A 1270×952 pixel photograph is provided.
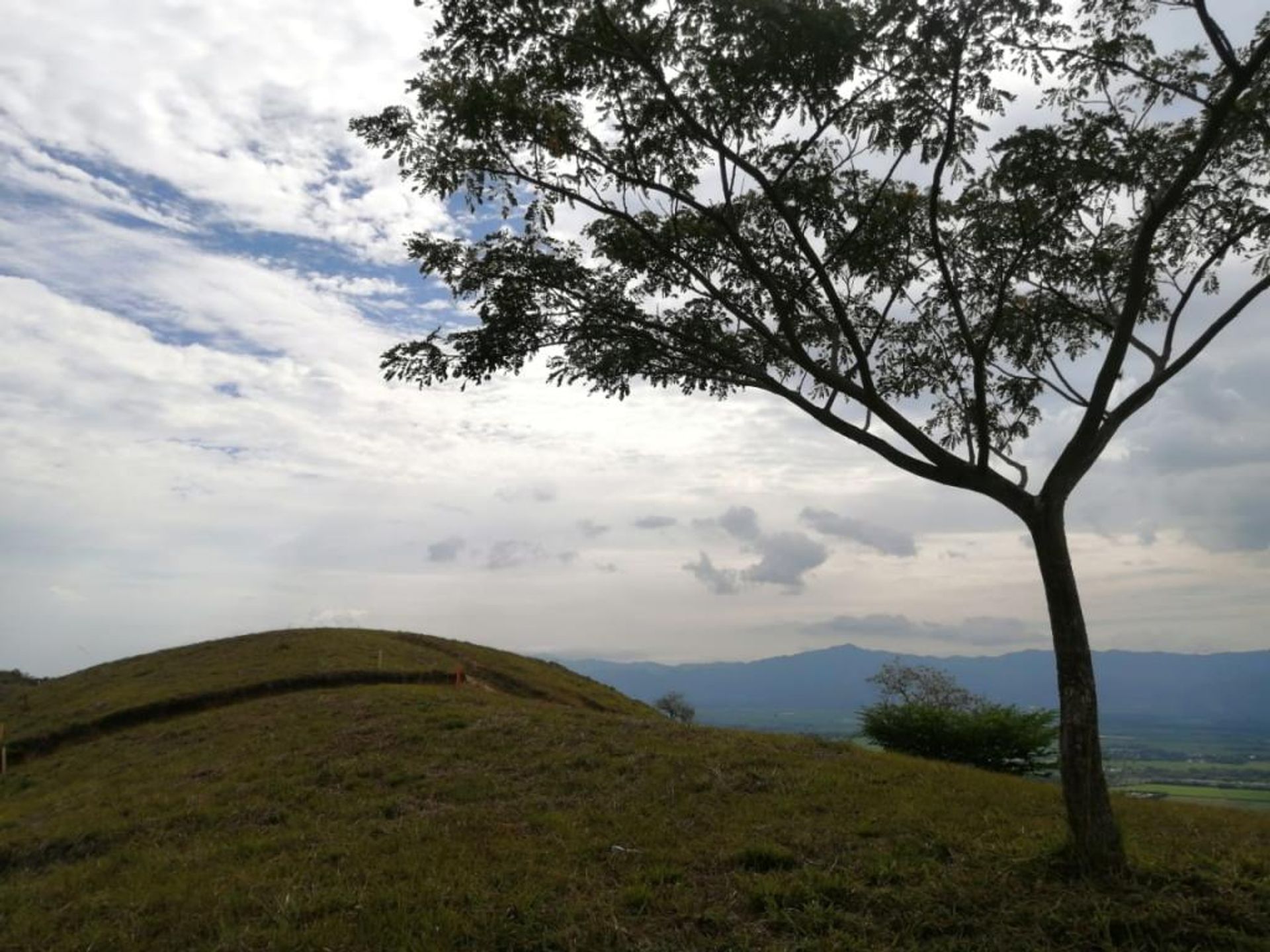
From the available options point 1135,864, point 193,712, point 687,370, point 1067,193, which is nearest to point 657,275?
point 687,370

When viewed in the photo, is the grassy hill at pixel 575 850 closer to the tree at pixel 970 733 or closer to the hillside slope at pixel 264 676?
the tree at pixel 970 733

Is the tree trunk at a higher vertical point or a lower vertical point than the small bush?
higher

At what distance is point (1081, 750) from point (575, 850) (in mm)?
6665

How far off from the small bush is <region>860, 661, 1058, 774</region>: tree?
2 centimetres

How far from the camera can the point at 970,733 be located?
72.5 ft

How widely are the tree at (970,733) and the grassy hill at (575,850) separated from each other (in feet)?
11.7

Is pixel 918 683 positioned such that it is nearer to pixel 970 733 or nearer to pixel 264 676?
pixel 970 733

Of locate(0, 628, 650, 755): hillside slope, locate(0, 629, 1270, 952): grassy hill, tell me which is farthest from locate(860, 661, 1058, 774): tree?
locate(0, 628, 650, 755): hillside slope

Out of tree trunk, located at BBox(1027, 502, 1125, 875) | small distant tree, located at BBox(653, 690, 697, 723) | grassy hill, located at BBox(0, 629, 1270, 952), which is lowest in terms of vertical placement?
small distant tree, located at BBox(653, 690, 697, 723)

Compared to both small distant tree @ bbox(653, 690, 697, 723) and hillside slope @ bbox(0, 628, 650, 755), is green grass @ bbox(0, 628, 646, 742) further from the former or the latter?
small distant tree @ bbox(653, 690, 697, 723)

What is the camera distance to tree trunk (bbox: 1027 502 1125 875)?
366 inches

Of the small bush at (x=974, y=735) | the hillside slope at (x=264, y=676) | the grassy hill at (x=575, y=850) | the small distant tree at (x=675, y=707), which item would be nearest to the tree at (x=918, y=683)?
the hillside slope at (x=264, y=676)

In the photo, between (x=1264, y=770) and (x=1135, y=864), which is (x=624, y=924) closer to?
(x=1135, y=864)

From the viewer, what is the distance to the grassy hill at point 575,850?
875 cm
